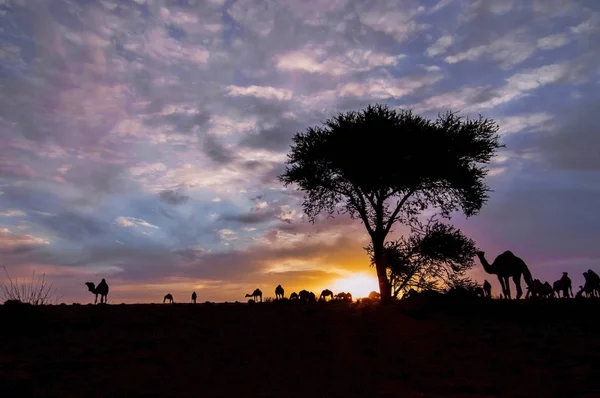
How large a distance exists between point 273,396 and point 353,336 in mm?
6028

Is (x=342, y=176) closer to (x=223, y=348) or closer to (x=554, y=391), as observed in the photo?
(x=223, y=348)

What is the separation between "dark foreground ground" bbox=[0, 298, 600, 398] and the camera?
10.5 metres

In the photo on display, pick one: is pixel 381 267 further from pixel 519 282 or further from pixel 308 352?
pixel 308 352

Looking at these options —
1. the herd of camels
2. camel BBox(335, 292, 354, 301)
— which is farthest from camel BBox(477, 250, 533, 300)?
camel BBox(335, 292, 354, 301)

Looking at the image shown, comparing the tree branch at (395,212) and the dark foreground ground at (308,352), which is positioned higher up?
the tree branch at (395,212)

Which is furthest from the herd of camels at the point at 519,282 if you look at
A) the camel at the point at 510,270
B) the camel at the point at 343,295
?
the camel at the point at 343,295

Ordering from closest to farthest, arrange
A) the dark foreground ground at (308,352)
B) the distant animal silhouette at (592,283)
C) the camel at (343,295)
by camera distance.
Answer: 1. the dark foreground ground at (308,352)
2. the distant animal silhouette at (592,283)
3. the camel at (343,295)

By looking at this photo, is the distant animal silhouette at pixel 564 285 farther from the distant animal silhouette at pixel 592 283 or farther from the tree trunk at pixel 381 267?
the tree trunk at pixel 381 267

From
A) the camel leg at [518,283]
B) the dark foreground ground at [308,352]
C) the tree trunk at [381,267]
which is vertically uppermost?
the tree trunk at [381,267]

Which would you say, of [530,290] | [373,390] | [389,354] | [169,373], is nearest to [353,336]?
[389,354]

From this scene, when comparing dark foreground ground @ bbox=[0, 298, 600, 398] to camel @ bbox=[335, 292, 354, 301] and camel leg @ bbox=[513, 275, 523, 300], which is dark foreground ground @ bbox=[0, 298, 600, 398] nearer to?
camel leg @ bbox=[513, 275, 523, 300]

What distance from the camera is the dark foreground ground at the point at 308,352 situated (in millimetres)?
10477

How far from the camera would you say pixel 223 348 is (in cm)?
1388

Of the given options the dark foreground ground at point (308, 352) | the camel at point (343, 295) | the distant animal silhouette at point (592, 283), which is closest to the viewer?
the dark foreground ground at point (308, 352)
